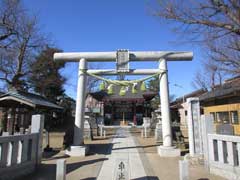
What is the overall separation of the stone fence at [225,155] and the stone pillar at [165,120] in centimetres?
229

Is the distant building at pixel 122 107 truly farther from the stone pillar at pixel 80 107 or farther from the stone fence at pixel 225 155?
the stone fence at pixel 225 155

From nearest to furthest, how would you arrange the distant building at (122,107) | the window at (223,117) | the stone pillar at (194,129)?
the stone pillar at (194,129), the window at (223,117), the distant building at (122,107)

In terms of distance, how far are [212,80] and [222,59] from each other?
1976cm

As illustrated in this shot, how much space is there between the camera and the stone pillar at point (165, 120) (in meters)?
8.51

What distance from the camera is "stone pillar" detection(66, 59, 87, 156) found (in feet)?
28.6

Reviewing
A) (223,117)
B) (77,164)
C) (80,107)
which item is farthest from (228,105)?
(77,164)

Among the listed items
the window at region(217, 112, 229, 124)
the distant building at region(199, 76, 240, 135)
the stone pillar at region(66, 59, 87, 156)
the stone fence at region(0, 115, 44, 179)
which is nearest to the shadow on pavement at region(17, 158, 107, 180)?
the stone fence at region(0, 115, 44, 179)

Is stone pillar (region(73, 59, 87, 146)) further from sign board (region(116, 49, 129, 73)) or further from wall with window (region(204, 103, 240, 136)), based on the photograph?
wall with window (region(204, 103, 240, 136))

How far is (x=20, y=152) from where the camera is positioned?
5.94 meters

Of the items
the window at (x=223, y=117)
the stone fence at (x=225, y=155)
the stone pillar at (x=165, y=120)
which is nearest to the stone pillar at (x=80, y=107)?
the stone pillar at (x=165, y=120)

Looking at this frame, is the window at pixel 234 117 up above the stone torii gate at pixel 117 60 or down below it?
below

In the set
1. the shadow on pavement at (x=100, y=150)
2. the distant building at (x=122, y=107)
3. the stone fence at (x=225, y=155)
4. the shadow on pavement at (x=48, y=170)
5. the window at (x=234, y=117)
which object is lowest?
the shadow on pavement at (x=48, y=170)

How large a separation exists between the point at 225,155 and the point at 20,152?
5975 mm

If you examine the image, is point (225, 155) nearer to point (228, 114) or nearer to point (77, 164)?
point (77, 164)
